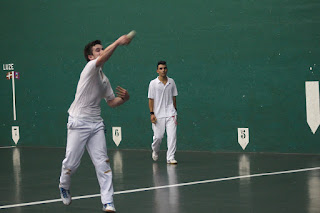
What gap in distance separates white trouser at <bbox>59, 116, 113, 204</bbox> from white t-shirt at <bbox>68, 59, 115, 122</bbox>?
9 cm

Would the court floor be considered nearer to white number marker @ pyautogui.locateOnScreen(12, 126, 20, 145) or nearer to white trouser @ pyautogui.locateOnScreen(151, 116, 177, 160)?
white trouser @ pyautogui.locateOnScreen(151, 116, 177, 160)

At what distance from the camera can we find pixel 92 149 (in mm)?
Result: 8156

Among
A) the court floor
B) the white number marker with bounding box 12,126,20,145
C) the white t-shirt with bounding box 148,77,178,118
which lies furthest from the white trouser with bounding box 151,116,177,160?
the white number marker with bounding box 12,126,20,145

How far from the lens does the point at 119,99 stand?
8.12 metres

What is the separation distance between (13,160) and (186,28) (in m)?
4.74

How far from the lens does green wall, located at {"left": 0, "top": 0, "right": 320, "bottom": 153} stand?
1431cm

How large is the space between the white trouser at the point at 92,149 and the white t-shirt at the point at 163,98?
5323 mm

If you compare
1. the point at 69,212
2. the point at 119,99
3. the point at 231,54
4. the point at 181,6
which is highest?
the point at 181,6

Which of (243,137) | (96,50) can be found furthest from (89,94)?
(243,137)

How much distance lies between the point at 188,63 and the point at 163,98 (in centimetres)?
250

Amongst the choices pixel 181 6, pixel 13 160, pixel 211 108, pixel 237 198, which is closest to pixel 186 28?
pixel 181 6

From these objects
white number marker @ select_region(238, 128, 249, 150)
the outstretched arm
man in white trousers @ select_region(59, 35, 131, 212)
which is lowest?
white number marker @ select_region(238, 128, 249, 150)

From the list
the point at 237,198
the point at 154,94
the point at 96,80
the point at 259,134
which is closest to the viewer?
the point at 96,80

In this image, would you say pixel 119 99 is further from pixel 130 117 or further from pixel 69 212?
pixel 130 117
